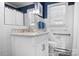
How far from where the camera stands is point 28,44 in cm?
102

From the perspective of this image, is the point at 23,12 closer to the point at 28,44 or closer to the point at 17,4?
the point at 17,4

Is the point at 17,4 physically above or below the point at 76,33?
above

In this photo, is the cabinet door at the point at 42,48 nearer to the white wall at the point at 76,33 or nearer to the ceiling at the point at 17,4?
the white wall at the point at 76,33

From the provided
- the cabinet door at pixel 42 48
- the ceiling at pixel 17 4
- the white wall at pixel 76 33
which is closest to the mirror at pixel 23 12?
the ceiling at pixel 17 4

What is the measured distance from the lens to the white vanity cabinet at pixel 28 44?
1009 mm

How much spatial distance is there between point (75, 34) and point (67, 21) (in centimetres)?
17

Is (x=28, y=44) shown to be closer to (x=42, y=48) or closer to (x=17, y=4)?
(x=42, y=48)

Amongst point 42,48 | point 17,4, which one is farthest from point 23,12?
point 42,48

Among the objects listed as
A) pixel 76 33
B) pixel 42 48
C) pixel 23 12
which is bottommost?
pixel 42 48

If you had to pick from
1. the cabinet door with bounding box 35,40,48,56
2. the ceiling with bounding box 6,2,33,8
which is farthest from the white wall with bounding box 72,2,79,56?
the ceiling with bounding box 6,2,33,8

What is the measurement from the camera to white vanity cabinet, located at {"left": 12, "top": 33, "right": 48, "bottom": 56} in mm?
1009

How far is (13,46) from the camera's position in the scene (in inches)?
40.9

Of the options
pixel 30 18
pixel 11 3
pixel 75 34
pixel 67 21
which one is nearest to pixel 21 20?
pixel 30 18

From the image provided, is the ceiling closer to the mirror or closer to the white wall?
the mirror
